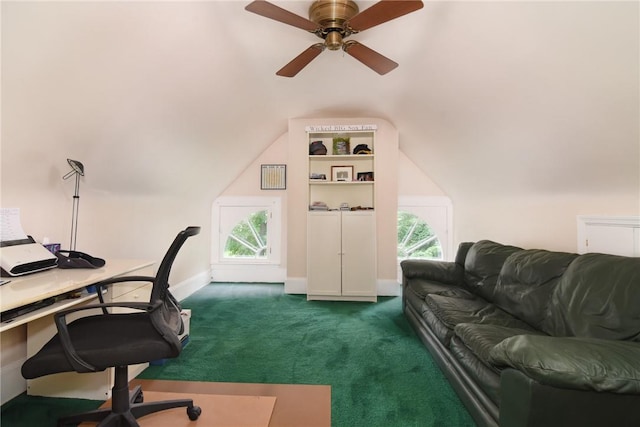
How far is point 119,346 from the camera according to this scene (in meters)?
1.19

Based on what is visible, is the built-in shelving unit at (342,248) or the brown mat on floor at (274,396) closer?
the brown mat on floor at (274,396)

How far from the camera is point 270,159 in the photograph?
434 cm

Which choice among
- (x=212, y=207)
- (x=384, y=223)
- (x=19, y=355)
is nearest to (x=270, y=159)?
(x=212, y=207)

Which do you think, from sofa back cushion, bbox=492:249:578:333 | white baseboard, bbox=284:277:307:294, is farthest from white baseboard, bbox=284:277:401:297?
sofa back cushion, bbox=492:249:578:333

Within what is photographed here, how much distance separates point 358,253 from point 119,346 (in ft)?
8.76

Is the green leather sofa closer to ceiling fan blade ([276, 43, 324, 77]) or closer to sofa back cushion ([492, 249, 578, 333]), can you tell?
sofa back cushion ([492, 249, 578, 333])

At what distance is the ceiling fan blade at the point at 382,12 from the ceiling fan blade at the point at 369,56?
136 millimetres

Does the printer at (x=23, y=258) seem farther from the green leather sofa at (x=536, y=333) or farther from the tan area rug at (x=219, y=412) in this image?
the green leather sofa at (x=536, y=333)

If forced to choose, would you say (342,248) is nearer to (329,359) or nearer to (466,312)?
(329,359)

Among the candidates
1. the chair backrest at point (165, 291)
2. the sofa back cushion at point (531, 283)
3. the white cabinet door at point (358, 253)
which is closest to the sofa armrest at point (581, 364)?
the sofa back cushion at point (531, 283)

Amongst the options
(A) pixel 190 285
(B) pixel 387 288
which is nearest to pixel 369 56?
(B) pixel 387 288

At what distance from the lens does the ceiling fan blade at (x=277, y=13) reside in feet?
4.84

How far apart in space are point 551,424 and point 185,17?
2.66 m

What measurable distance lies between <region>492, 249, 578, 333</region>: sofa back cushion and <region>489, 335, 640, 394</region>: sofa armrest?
771 mm
